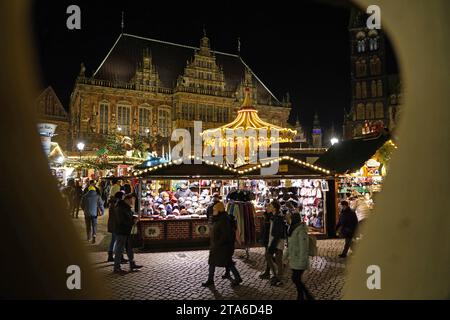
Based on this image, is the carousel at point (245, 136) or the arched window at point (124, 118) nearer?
the carousel at point (245, 136)

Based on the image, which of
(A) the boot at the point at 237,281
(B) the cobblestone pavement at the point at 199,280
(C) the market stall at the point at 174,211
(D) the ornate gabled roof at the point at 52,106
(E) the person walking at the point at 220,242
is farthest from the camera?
(D) the ornate gabled roof at the point at 52,106

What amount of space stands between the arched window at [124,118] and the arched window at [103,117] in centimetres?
108

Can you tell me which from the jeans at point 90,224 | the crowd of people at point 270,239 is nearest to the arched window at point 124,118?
the jeans at point 90,224

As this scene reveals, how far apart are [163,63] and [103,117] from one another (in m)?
9.66

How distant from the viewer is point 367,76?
152 feet

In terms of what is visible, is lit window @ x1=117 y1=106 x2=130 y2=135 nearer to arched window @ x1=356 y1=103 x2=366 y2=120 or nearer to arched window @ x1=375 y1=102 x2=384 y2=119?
arched window @ x1=356 y1=103 x2=366 y2=120

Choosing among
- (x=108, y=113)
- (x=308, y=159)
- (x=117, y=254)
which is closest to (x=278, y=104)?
(x=108, y=113)

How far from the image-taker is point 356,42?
4759 cm

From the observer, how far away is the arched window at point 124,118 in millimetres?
32156

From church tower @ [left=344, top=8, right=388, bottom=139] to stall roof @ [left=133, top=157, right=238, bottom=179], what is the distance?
39.3 metres

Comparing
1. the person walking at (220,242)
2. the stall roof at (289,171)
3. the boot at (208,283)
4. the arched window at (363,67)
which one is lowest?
the boot at (208,283)

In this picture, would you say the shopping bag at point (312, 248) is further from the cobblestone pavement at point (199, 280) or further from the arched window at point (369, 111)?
the arched window at point (369, 111)

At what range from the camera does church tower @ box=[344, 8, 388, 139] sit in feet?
149

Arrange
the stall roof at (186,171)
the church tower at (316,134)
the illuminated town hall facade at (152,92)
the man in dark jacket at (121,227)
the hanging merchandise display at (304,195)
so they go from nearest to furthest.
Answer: the man in dark jacket at (121,227) → the stall roof at (186,171) → the hanging merchandise display at (304,195) → the illuminated town hall facade at (152,92) → the church tower at (316,134)
